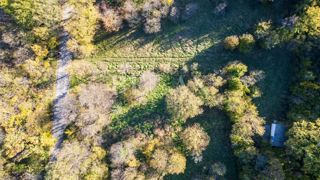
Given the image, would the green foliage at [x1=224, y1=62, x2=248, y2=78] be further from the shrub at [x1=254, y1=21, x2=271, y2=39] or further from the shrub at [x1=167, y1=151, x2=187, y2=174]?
the shrub at [x1=167, y1=151, x2=187, y2=174]

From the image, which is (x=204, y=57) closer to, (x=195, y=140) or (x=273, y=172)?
(x=195, y=140)

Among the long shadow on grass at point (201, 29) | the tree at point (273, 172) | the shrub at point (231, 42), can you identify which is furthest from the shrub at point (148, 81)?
the tree at point (273, 172)

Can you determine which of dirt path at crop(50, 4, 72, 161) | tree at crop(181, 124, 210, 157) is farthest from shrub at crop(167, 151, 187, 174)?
dirt path at crop(50, 4, 72, 161)

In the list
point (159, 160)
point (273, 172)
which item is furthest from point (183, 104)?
point (273, 172)

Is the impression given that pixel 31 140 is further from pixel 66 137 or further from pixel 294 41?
pixel 294 41

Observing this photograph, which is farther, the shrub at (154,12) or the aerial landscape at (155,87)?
the shrub at (154,12)

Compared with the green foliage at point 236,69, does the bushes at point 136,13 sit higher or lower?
higher

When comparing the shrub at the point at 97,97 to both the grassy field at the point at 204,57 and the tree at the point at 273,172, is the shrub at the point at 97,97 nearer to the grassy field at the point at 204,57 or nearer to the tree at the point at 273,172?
the grassy field at the point at 204,57
